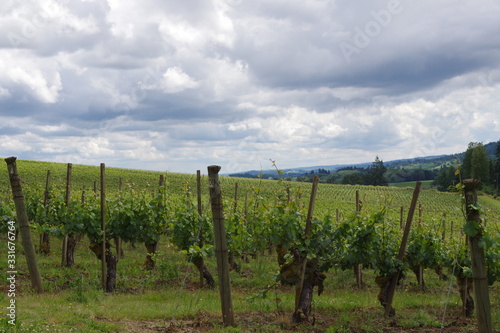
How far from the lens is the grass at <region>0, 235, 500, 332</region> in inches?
277

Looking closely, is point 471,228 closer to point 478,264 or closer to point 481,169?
point 478,264

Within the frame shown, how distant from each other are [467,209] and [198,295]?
23.0 feet

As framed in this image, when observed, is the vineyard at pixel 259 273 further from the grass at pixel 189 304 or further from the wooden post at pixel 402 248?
the wooden post at pixel 402 248

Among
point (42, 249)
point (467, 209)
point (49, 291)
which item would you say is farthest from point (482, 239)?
point (42, 249)

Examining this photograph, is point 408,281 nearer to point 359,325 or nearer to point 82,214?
point 359,325

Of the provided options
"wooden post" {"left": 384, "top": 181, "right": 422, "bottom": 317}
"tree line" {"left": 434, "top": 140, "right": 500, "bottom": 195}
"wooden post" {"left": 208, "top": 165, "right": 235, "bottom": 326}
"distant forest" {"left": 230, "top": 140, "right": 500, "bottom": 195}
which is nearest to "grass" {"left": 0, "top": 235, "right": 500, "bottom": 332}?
"wooden post" {"left": 384, "top": 181, "right": 422, "bottom": 317}

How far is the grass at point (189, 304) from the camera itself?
23.1 ft

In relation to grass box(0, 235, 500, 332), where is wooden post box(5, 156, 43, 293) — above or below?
above

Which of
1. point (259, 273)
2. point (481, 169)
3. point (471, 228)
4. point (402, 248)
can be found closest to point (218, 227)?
point (471, 228)

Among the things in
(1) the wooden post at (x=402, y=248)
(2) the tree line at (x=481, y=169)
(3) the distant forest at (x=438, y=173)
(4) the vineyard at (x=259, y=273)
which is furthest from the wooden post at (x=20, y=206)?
(2) the tree line at (x=481, y=169)

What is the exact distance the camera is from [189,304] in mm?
9430

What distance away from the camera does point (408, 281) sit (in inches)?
594

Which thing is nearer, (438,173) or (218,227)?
(218,227)

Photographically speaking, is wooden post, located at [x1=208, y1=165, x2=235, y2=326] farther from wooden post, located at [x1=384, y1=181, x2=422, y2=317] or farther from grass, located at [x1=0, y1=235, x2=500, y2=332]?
wooden post, located at [x1=384, y1=181, x2=422, y2=317]
